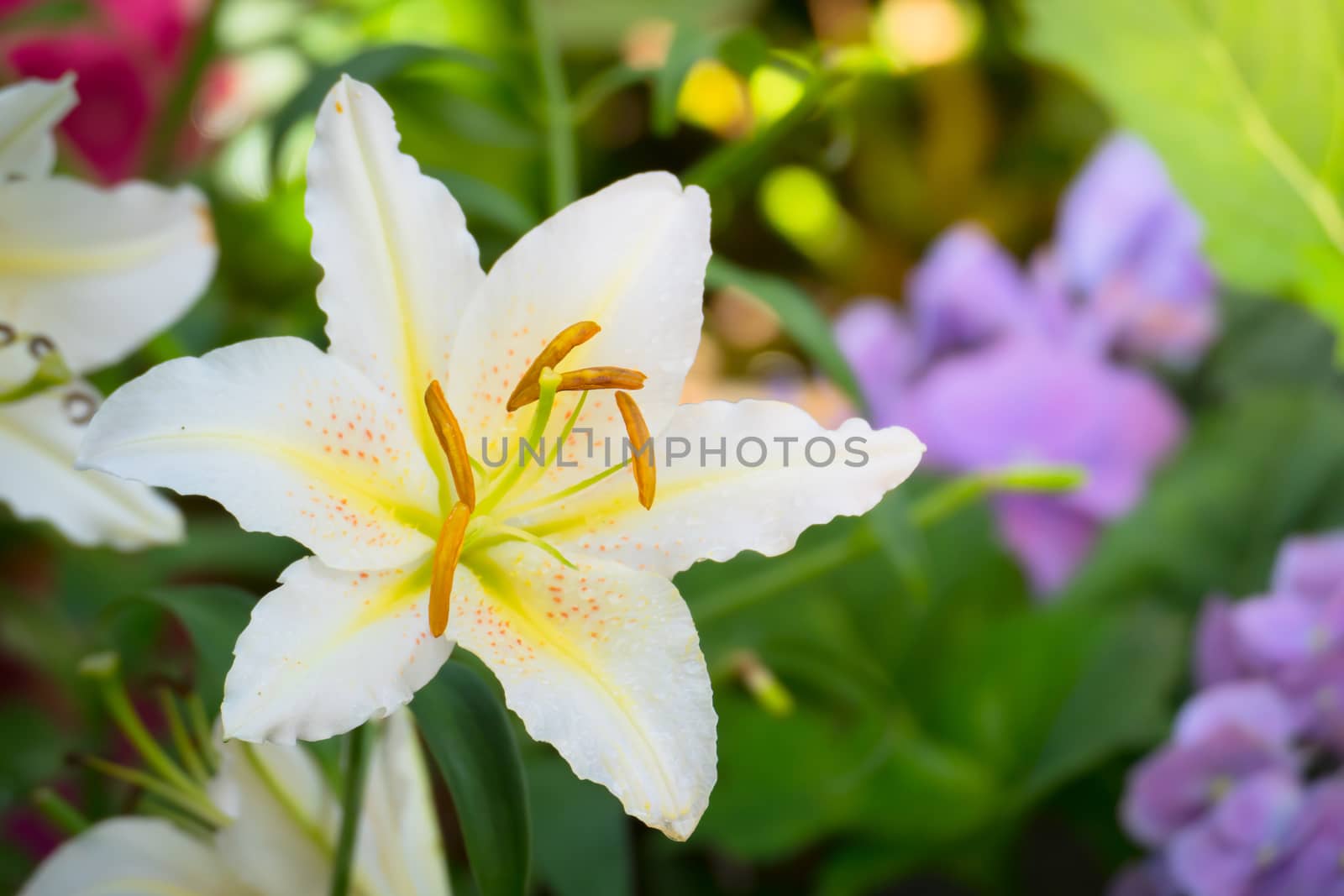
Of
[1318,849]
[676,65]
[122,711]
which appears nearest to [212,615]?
[122,711]

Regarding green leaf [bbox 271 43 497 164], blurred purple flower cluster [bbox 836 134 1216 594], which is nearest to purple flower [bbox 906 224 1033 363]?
blurred purple flower cluster [bbox 836 134 1216 594]

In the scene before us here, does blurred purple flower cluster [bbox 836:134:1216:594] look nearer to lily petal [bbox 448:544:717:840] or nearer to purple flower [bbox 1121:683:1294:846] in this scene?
purple flower [bbox 1121:683:1294:846]

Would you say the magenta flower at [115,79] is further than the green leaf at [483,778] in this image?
Yes

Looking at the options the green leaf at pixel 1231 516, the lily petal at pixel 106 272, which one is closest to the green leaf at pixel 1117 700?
the green leaf at pixel 1231 516

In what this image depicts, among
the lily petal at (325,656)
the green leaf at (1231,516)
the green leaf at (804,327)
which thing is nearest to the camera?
the lily petal at (325,656)

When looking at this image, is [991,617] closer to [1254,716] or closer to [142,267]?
[1254,716]

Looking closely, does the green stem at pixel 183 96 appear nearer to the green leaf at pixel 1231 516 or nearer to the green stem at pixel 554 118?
the green stem at pixel 554 118

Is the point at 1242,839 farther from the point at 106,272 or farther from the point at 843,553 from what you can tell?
the point at 106,272
